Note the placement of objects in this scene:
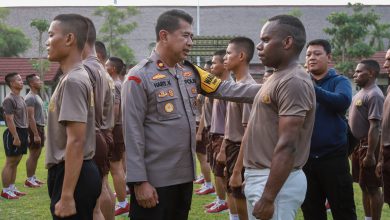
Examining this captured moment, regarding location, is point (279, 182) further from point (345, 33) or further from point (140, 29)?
point (140, 29)

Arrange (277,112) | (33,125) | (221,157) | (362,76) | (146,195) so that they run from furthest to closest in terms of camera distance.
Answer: (33,125) < (362,76) < (221,157) < (146,195) < (277,112)

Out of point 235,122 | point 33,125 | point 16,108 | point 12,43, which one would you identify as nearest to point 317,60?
point 235,122

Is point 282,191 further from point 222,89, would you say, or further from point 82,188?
point 82,188

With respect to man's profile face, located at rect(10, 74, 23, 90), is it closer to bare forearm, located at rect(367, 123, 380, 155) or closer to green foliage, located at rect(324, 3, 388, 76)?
bare forearm, located at rect(367, 123, 380, 155)

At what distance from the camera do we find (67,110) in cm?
363

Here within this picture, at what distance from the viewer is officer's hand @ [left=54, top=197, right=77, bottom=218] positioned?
3.61 m

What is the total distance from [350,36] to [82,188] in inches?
1169

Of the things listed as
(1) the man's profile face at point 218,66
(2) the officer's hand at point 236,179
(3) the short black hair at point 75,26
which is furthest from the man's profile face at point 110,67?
(3) the short black hair at point 75,26

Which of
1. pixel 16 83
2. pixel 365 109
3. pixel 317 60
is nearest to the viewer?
pixel 317 60

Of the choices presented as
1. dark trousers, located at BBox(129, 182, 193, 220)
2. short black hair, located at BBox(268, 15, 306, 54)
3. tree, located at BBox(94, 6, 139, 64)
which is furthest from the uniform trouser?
tree, located at BBox(94, 6, 139, 64)

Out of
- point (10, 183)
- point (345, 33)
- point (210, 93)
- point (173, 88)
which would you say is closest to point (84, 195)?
point (173, 88)

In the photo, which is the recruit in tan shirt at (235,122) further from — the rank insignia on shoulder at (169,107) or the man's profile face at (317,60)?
the rank insignia on shoulder at (169,107)

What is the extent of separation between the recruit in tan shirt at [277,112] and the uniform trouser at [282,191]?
54 millimetres

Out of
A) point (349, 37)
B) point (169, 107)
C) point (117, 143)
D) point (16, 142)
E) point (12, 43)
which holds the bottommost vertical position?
point (12, 43)
